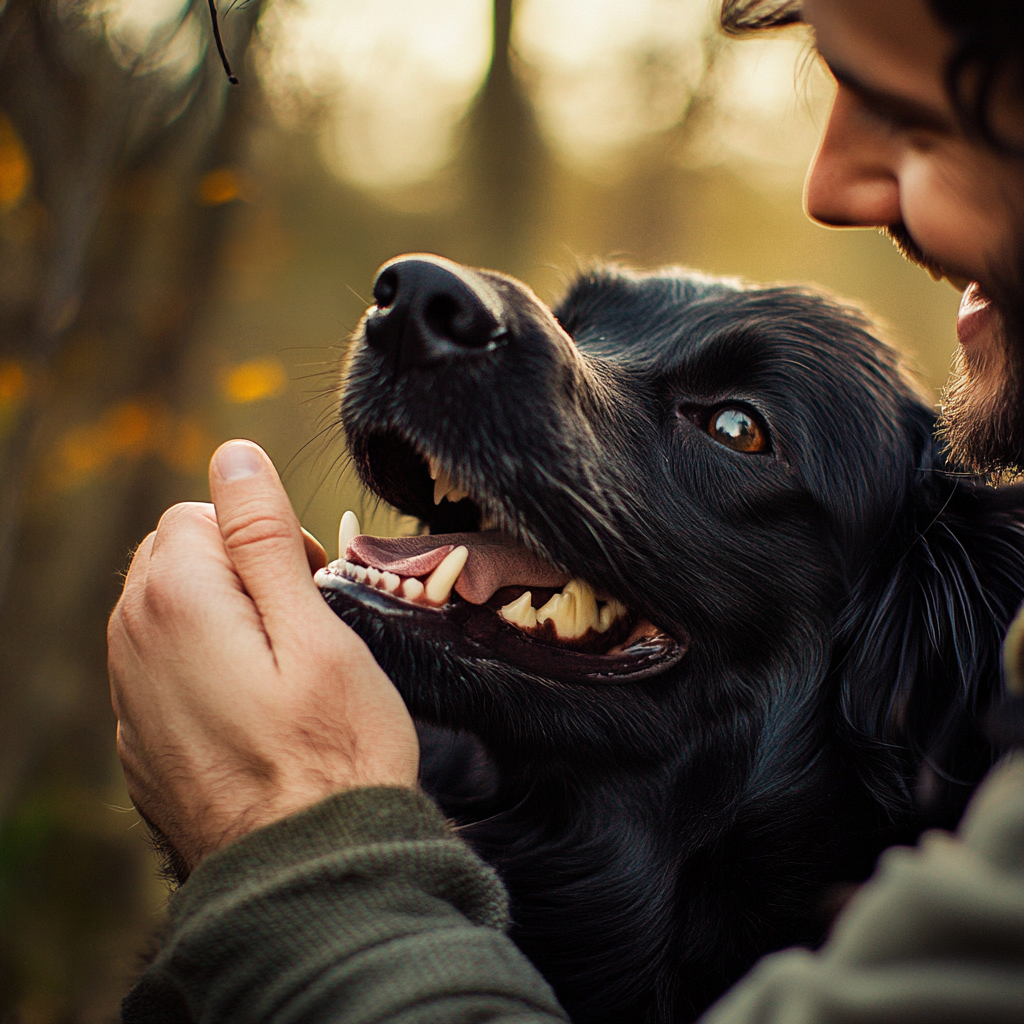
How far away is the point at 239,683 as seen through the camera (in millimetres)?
1262

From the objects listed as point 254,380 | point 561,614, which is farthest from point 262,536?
point 254,380

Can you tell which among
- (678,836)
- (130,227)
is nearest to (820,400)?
(678,836)

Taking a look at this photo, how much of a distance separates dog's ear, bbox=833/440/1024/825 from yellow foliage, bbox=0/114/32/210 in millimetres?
3717

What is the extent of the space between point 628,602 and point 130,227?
11.8 ft

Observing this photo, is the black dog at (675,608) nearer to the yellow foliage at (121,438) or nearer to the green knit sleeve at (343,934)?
the green knit sleeve at (343,934)

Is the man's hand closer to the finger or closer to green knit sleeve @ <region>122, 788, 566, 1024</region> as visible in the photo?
green knit sleeve @ <region>122, 788, 566, 1024</region>

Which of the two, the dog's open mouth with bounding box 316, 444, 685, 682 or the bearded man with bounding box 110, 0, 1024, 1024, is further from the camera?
the dog's open mouth with bounding box 316, 444, 685, 682

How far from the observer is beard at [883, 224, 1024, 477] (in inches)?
51.2

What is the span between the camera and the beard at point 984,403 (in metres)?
1.30

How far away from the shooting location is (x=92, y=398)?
13.9ft

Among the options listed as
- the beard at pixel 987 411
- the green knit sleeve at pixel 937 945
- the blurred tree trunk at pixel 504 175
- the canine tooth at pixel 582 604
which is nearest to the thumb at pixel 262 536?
the canine tooth at pixel 582 604

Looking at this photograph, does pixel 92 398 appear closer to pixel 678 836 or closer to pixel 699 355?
pixel 699 355

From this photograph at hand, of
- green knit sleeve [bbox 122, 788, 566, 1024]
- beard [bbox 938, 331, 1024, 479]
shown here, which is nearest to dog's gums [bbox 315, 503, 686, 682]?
green knit sleeve [bbox 122, 788, 566, 1024]

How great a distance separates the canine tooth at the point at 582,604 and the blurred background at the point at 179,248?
25.0 inches
